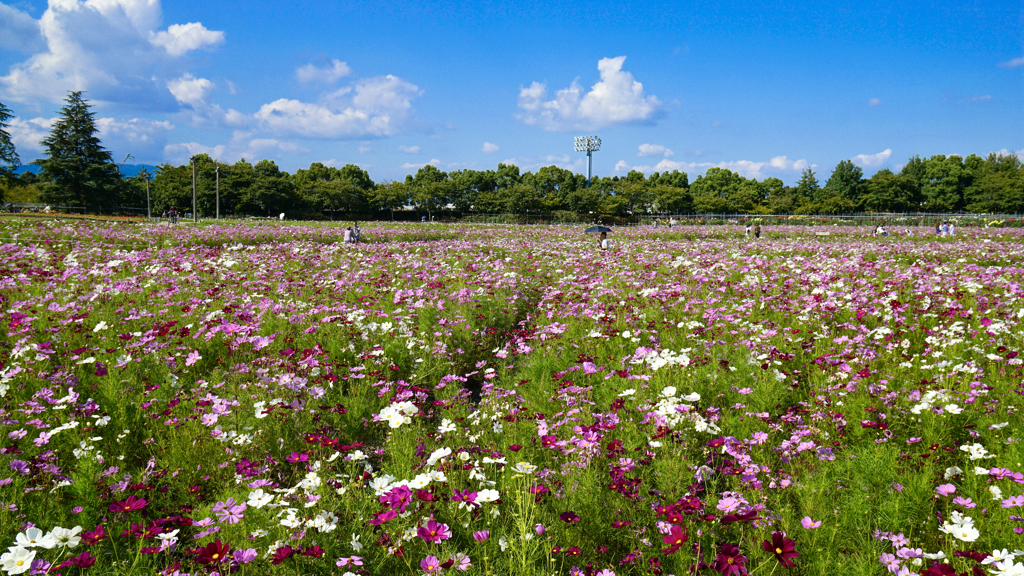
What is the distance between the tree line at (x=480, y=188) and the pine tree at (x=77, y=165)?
102mm

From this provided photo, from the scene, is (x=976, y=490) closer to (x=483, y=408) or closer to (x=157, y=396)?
(x=483, y=408)

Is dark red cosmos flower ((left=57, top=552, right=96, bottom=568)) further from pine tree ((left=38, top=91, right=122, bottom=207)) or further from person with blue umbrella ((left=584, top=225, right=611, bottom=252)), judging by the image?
pine tree ((left=38, top=91, right=122, bottom=207))

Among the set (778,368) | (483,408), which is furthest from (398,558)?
(778,368)

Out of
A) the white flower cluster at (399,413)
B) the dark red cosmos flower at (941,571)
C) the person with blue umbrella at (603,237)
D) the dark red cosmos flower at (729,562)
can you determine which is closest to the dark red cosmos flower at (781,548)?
the dark red cosmos flower at (729,562)

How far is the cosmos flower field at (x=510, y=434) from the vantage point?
2.39m

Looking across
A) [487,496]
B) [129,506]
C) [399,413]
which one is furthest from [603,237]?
[129,506]

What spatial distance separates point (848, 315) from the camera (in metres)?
6.64

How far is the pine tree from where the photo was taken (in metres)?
55.2

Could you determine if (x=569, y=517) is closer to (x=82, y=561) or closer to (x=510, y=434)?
(x=510, y=434)

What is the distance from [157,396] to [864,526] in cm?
537

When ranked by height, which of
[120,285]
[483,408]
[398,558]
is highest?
[120,285]

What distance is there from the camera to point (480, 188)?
99.8 meters

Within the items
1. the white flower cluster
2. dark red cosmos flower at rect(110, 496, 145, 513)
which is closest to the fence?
the white flower cluster

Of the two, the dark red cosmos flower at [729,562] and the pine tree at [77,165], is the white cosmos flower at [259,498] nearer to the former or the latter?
the dark red cosmos flower at [729,562]
